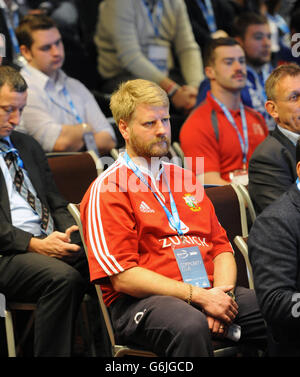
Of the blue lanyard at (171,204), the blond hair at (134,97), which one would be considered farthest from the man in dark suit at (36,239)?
the blond hair at (134,97)

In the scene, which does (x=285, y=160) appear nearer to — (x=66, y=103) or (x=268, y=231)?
(x=268, y=231)

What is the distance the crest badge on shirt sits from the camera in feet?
8.75

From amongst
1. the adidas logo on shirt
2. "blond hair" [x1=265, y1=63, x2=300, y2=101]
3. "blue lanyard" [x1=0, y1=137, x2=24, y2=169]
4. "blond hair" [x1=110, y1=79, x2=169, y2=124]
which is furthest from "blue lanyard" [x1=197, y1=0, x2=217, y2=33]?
the adidas logo on shirt

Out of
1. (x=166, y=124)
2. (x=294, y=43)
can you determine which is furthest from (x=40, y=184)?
(x=294, y=43)

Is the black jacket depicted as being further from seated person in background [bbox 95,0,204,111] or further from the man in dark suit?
seated person in background [bbox 95,0,204,111]

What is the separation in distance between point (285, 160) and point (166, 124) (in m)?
0.67

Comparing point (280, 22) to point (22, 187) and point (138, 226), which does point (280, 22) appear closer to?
point (22, 187)

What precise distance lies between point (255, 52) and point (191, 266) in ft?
8.98

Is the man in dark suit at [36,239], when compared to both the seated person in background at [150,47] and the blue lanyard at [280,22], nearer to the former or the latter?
the seated person in background at [150,47]

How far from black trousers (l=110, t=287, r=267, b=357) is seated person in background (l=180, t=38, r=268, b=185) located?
121cm

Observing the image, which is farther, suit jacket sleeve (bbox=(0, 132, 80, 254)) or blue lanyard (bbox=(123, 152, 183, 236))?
suit jacket sleeve (bbox=(0, 132, 80, 254))

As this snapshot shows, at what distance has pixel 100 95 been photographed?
489 centimetres

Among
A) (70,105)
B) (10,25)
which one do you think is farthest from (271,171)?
(10,25)

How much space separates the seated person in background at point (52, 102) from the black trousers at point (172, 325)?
164cm
